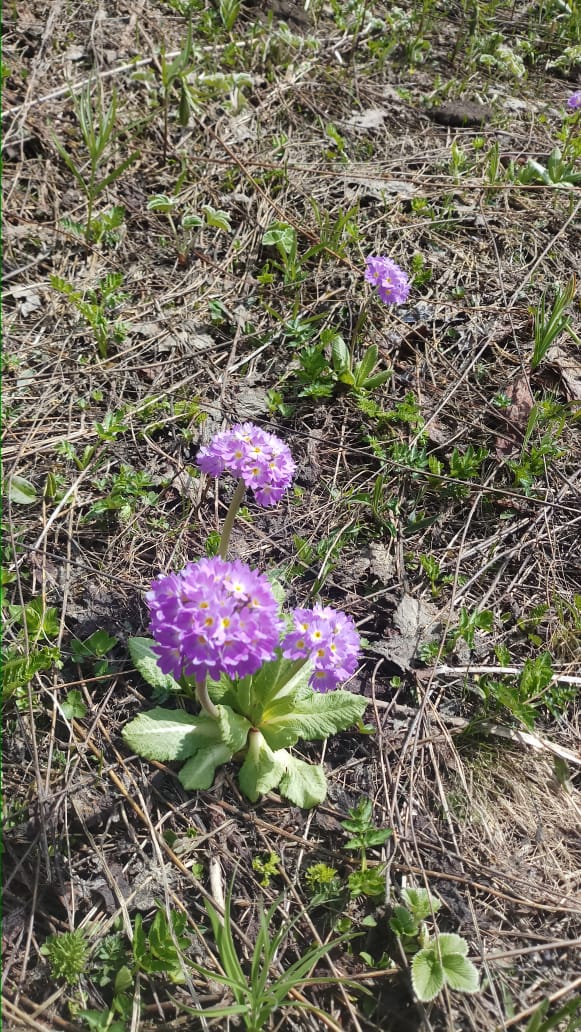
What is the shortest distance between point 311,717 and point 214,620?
684 millimetres

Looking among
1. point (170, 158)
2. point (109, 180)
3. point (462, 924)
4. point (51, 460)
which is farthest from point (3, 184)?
point (462, 924)

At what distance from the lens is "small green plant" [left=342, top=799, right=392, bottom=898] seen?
77.1 inches

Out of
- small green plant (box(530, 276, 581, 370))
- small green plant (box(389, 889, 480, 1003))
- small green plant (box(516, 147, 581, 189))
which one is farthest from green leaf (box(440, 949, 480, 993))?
small green plant (box(516, 147, 581, 189))

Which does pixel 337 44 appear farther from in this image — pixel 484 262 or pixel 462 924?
pixel 462 924

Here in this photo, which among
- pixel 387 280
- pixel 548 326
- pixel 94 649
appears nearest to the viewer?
pixel 94 649

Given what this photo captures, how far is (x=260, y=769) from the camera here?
A: 2117mm

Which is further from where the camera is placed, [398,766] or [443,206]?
[443,206]

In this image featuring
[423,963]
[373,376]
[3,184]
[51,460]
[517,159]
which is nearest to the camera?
[423,963]

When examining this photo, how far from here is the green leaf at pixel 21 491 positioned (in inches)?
103

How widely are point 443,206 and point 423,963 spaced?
143 inches

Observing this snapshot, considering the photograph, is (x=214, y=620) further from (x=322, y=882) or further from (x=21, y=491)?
(x=21, y=491)

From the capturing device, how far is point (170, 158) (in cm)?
400

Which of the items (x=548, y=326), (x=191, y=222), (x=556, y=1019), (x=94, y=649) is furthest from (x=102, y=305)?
(x=556, y=1019)

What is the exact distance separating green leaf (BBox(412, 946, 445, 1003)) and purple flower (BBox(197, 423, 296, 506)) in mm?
1327
